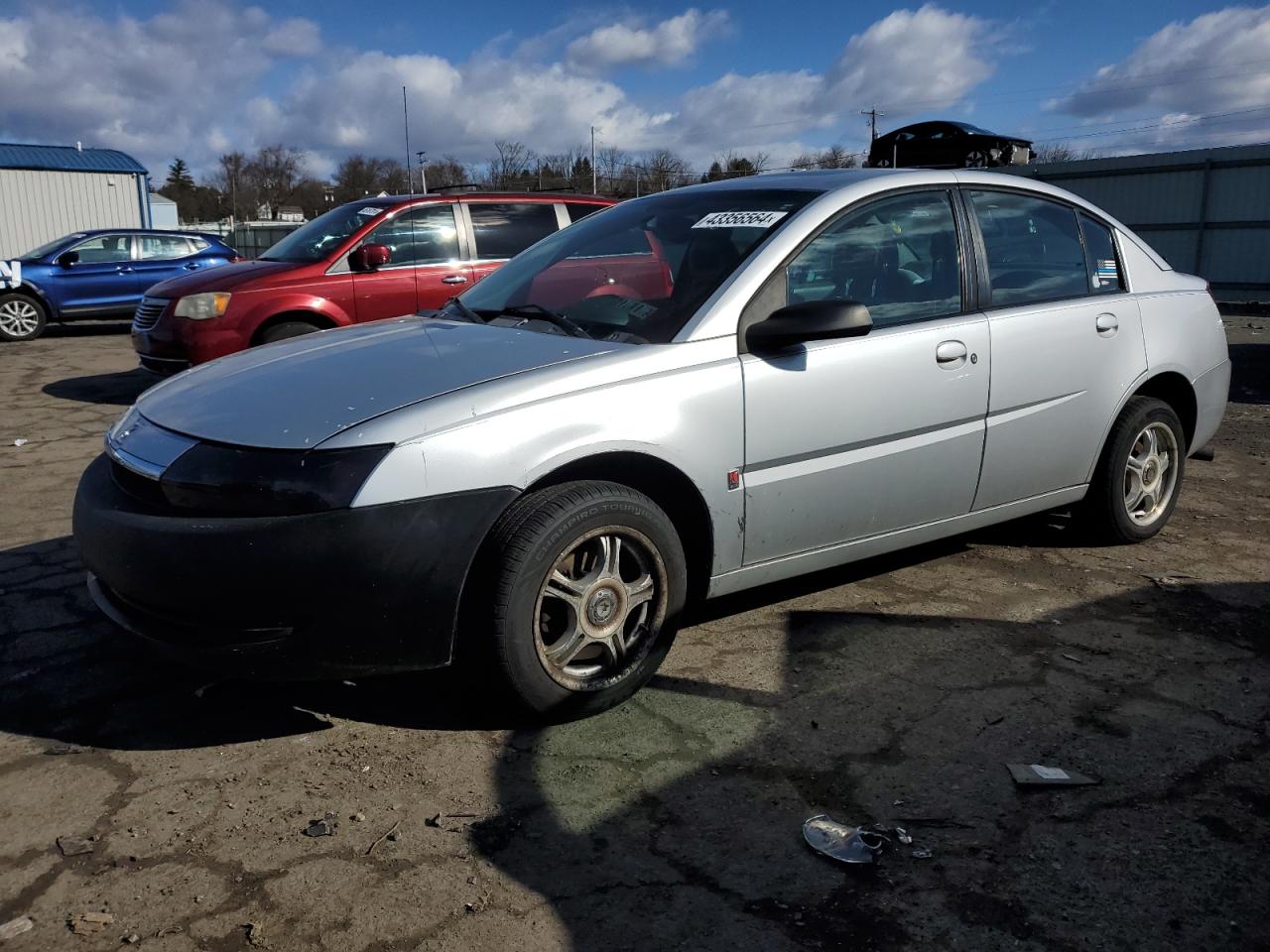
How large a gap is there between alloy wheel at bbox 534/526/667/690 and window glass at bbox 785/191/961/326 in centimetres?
107

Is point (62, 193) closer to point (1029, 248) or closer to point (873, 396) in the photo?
point (1029, 248)

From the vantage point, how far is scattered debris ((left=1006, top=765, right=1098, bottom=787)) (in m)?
2.85

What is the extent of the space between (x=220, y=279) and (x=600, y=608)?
6.47m

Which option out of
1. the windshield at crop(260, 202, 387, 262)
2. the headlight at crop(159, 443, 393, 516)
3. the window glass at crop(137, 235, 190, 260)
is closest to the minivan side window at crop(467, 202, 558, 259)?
the windshield at crop(260, 202, 387, 262)

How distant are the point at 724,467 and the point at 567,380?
1.96ft

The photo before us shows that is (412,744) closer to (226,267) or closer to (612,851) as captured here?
(612,851)

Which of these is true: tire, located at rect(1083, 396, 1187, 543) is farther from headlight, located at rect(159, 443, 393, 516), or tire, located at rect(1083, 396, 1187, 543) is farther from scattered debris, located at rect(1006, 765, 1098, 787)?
headlight, located at rect(159, 443, 393, 516)

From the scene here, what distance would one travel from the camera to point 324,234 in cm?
870

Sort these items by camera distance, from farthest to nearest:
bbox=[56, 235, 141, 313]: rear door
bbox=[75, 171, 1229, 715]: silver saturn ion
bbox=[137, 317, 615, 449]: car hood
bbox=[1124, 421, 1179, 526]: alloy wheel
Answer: bbox=[56, 235, 141, 313]: rear door, bbox=[1124, 421, 1179, 526]: alloy wheel, bbox=[137, 317, 615, 449]: car hood, bbox=[75, 171, 1229, 715]: silver saturn ion

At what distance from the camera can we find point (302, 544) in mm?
2680

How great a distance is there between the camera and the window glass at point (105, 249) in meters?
15.4

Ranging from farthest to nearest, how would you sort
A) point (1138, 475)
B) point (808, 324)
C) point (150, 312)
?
Result: point (150, 312)
point (1138, 475)
point (808, 324)

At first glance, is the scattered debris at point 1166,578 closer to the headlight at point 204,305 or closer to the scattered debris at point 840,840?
the scattered debris at point 840,840

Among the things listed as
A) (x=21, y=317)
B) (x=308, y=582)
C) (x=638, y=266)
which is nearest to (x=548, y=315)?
(x=638, y=266)
